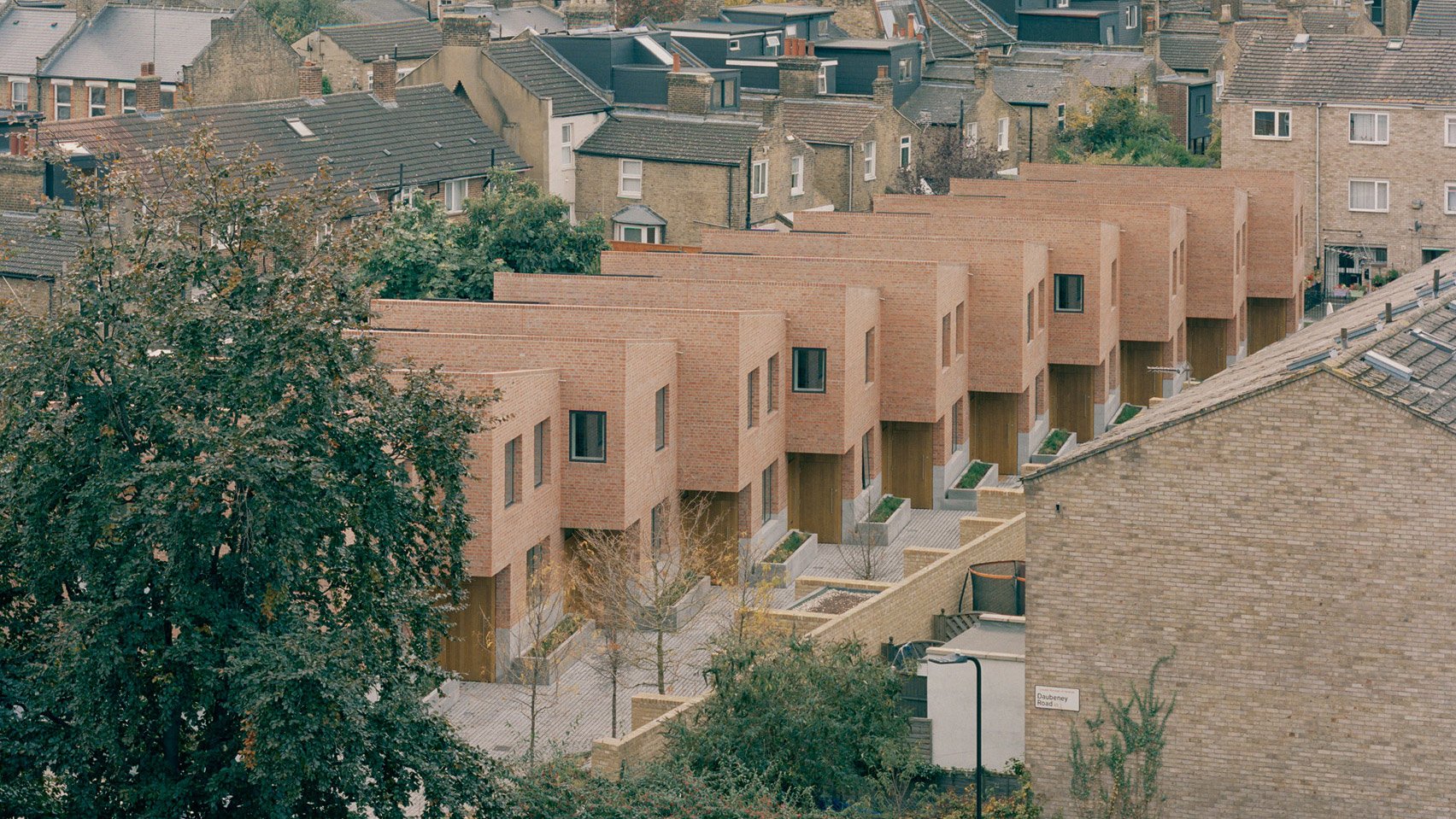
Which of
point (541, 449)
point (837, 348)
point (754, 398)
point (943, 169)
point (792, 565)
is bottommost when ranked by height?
point (792, 565)

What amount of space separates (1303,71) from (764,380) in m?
39.2

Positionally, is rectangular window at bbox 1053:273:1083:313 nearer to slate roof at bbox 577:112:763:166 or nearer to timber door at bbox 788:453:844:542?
timber door at bbox 788:453:844:542

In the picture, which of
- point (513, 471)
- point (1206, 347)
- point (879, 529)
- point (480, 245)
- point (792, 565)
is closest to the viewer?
point (513, 471)

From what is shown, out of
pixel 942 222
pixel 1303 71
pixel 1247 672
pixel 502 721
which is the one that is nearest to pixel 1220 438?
pixel 1247 672

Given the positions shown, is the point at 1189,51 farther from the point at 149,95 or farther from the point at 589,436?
the point at 589,436

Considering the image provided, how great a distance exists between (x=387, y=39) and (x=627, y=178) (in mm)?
26129

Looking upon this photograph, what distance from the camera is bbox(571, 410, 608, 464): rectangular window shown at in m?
50.0

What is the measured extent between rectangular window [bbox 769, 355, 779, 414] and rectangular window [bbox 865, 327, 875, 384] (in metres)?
3.66

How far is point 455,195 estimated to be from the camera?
82688 mm

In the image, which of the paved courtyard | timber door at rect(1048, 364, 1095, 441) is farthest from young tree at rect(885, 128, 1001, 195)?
the paved courtyard

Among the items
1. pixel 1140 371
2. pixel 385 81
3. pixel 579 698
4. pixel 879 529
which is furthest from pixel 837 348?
pixel 385 81

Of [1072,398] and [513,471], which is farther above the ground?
[513,471]

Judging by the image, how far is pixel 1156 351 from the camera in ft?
244

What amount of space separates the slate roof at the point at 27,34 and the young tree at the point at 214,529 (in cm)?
7052
